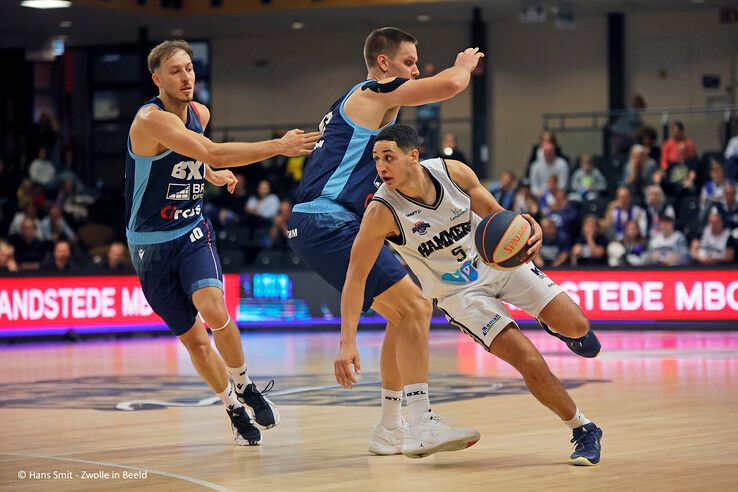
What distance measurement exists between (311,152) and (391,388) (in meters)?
1.41

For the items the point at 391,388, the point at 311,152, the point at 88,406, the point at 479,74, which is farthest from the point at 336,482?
the point at 479,74

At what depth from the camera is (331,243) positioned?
694 centimetres

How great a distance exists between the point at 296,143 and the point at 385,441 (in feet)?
5.61

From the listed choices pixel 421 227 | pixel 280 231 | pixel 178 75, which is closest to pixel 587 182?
pixel 280 231

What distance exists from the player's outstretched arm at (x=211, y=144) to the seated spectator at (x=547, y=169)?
535 inches

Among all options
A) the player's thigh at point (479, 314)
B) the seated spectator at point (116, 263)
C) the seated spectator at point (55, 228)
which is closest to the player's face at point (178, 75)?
the player's thigh at point (479, 314)

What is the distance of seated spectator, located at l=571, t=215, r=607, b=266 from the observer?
18.0 meters

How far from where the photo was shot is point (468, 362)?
1273 centimetres

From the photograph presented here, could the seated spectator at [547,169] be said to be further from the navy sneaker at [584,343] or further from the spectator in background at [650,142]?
the navy sneaker at [584,343]

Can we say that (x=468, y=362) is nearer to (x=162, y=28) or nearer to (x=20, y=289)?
(x=20, y=289)

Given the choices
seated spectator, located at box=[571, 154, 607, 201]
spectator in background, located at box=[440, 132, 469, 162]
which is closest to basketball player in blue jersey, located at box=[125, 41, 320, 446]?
spectator in background, located at box=[440, 132, 469, 162]

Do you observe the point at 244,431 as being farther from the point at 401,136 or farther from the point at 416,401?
the point at 401,136

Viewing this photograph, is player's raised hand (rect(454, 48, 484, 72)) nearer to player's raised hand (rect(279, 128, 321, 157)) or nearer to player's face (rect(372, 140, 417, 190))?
player's face (rect(372, 140, 417, 190))

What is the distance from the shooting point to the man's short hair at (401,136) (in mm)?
6438
